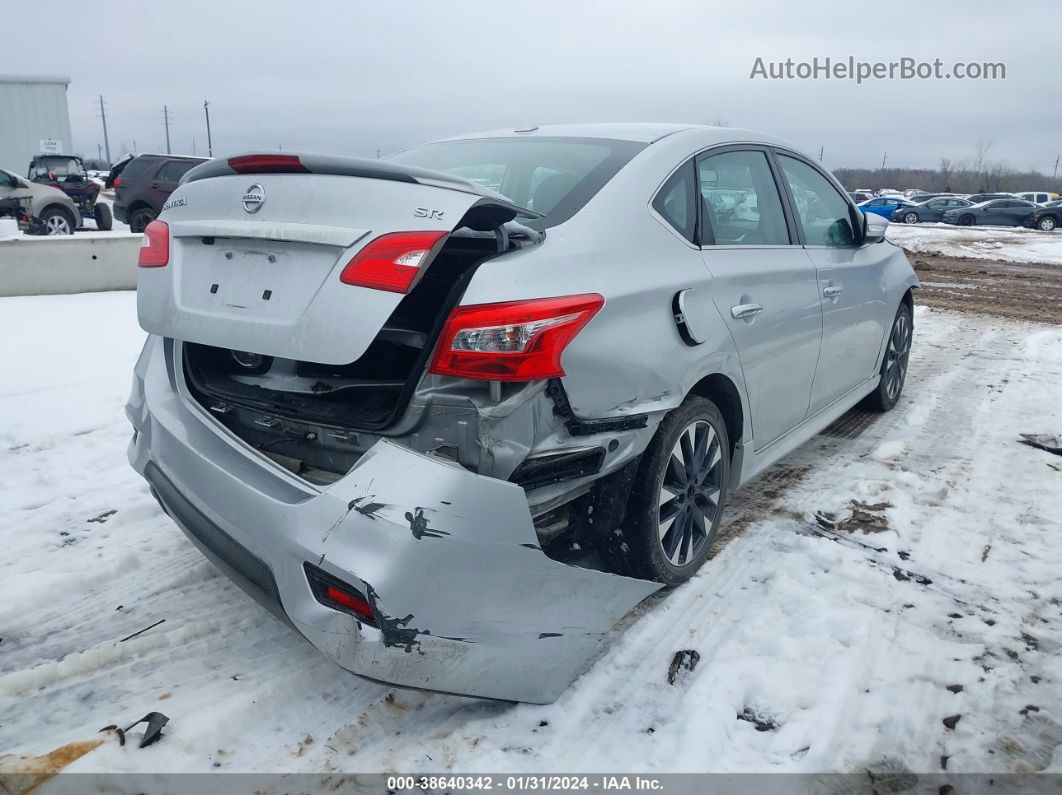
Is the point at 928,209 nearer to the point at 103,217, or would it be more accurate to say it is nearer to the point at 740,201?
the point at 103,217

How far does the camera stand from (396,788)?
1998 mm

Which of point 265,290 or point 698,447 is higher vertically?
point 265,290

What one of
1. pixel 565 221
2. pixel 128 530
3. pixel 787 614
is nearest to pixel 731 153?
pixel 565 221

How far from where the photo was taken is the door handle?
2918mm

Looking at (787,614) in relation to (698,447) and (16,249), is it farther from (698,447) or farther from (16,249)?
(16,249)

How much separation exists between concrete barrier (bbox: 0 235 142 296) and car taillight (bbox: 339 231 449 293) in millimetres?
8011

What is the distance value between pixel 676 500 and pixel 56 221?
16393 mm

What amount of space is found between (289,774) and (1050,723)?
7.10 feet

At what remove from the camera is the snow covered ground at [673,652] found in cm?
213

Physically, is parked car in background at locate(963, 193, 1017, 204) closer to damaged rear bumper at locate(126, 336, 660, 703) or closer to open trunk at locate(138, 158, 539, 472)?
open trunk at locate(138, 158, 539, 472)

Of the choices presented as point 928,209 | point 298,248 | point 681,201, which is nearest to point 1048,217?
point 928,209

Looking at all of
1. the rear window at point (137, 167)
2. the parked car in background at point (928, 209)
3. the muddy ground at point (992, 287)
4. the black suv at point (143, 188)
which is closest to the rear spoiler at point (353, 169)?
the muddy ground at point (992, 287)

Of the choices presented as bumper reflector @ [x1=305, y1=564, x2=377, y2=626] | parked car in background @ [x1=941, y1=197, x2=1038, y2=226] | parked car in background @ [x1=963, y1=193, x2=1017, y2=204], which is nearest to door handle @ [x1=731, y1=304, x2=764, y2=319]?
bumper reflector @ [x1=305, y1=564, x2=377, y2=626]

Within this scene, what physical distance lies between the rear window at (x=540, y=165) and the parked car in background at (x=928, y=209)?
122 feet
